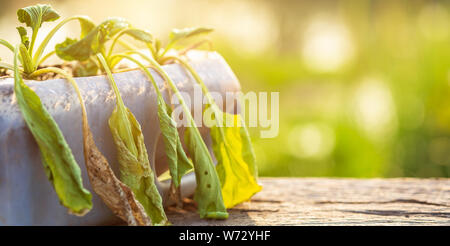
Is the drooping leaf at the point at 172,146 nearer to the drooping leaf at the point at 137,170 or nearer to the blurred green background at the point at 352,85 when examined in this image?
the drooping leaf at the point at 137,170

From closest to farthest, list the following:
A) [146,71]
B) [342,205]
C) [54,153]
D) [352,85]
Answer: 1. [54,153]
2. [146,71]
3. [342,205]
4. [352,85]

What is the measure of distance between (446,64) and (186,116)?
1265 millimetres

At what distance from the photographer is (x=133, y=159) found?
1.78ft

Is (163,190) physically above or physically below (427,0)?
below

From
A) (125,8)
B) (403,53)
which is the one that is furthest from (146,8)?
(403,53)

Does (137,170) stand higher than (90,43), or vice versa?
(90,43)

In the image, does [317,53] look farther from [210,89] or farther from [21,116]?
[21,116]

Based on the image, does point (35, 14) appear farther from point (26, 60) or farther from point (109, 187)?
point (109, 187)

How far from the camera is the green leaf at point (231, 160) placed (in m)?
0.65

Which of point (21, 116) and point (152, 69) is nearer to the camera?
point (21, 116)

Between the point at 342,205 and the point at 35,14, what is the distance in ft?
1.54

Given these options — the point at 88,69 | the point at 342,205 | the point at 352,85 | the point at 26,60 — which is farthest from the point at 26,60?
the point at 352,85

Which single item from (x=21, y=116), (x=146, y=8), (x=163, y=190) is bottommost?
(x=163, y=190)

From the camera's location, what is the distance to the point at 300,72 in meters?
1.94
